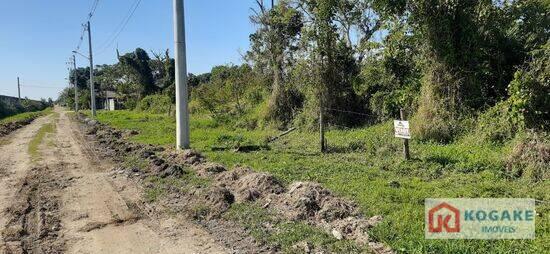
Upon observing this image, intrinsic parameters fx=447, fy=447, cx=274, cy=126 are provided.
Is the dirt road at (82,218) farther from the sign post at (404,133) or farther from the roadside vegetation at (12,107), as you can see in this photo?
the roadside vegetation at (12,107)

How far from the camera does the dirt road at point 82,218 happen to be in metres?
5.37

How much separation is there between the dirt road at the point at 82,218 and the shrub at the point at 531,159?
17.8 feet

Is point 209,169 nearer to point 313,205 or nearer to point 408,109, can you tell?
point 313,205

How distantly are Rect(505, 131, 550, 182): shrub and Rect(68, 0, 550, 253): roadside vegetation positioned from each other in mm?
24

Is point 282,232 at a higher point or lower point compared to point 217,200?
lower

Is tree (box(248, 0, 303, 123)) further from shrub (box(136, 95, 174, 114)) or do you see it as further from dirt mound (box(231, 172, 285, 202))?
shrub (box(136, 95, 174, 114))

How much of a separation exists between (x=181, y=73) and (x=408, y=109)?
699 centimetres

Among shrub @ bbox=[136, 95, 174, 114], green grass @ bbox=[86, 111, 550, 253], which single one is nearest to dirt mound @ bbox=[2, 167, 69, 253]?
green grass @ bbox=[86, 111, 550, 253]

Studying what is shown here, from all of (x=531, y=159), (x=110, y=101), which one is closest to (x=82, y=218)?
(x=531, y=159)

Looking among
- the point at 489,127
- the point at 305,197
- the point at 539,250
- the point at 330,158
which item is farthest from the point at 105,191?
the point at 489,127

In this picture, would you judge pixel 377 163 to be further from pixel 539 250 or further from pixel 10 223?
pixel 10 223

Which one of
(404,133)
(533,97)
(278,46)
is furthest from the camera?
(278,46)

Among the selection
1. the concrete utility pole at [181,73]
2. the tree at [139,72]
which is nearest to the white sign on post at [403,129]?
the concrete utility pole at [181,73]

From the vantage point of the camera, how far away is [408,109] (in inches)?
537
